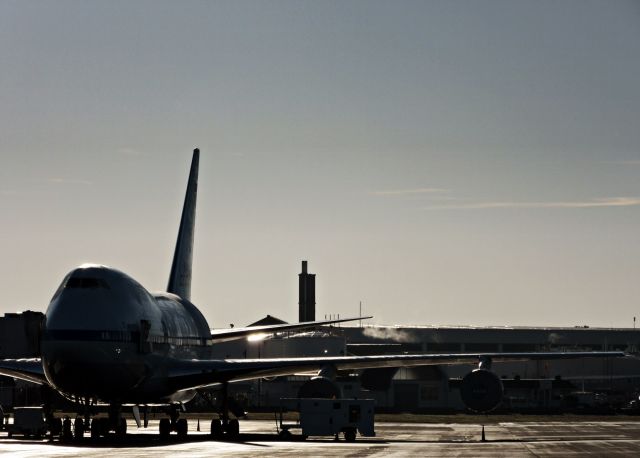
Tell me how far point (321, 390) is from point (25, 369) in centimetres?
1487

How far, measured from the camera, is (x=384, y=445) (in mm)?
56562

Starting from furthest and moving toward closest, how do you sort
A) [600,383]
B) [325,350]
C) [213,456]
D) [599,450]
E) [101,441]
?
[600,383], [325,350], [101,441], [599,450], [213,456]

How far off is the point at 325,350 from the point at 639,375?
41.5 metres

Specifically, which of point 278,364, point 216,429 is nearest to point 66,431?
point 216,429

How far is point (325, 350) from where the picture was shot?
158125mm

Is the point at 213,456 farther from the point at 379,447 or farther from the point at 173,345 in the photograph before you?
the point at 173,345

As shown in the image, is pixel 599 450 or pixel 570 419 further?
pixel 570 419

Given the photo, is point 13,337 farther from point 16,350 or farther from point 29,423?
point 29,423

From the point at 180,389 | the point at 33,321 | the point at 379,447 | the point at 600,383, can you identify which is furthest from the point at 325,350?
the point at 379,447

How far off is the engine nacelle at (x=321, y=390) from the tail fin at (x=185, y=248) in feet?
52.1

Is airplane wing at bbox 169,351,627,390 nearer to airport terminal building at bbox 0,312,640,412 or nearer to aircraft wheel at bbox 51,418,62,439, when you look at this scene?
aircraft wheel at bbox 51,418,62,439

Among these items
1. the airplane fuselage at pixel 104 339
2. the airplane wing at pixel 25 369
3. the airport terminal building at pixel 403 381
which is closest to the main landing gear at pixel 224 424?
the airplane fuselage at pixel 104 339

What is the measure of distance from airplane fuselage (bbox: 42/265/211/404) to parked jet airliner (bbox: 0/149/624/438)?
0.14ft

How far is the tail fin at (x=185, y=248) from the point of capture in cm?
8038
